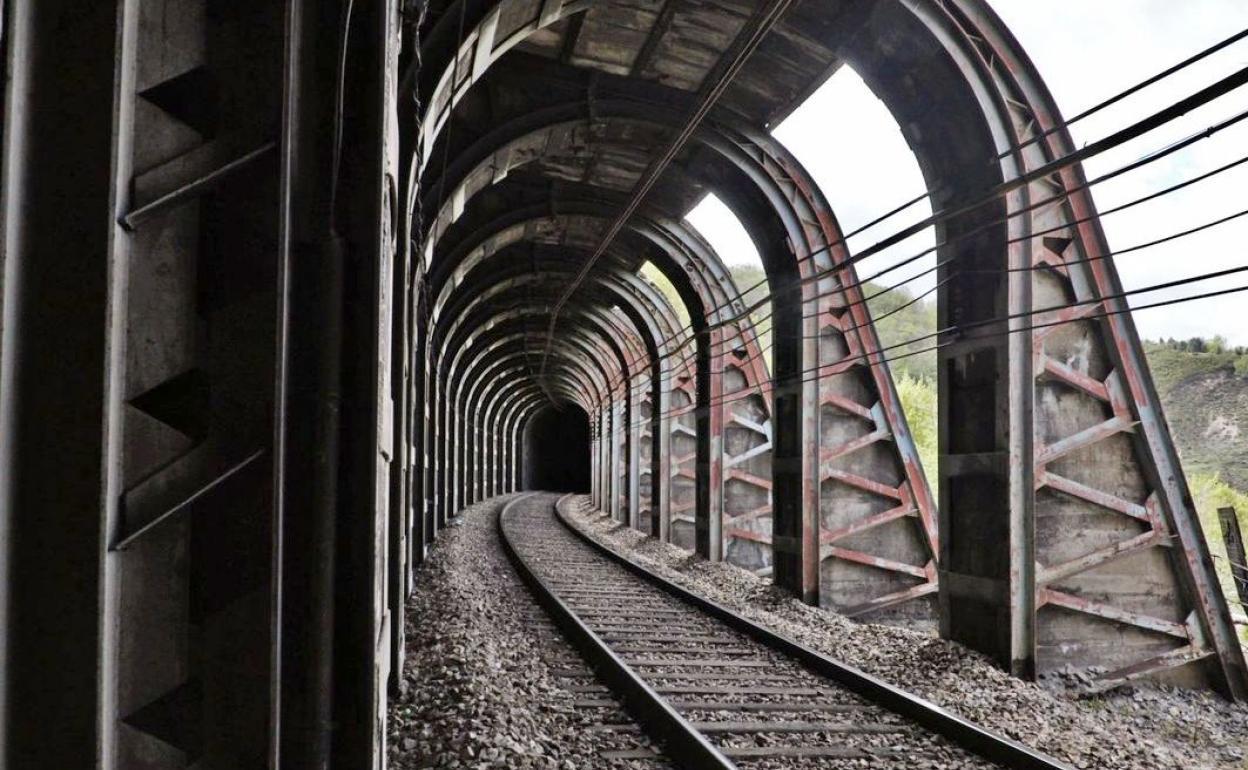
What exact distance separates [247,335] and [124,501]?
1.78 feet

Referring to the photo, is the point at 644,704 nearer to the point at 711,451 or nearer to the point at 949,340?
the point at 949,340

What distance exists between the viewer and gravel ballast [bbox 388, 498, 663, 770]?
4898mm

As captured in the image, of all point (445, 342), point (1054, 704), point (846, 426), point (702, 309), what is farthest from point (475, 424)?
point (1054, 704)

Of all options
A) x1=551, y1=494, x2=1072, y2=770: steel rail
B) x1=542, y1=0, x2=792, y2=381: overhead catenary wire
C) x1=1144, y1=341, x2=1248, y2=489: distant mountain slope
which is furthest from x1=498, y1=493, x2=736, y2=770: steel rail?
x1=1144, y1=341, x2=1248, y2=489: distant mountain slope

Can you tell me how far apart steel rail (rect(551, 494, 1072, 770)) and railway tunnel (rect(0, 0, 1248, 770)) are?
0.34ft

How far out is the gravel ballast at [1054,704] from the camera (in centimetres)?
547

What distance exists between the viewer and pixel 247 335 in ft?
7.43

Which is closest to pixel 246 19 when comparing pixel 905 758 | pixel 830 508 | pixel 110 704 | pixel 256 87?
pixel 256 87

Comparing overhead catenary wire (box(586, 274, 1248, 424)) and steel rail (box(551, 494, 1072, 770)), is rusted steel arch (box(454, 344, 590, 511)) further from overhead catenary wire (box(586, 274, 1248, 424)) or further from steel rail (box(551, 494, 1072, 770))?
steel rail (box(551, 494, 1072, 770))

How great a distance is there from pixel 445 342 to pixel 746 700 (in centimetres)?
1332

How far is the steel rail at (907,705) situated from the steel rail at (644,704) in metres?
1.62

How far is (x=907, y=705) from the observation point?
228 inches

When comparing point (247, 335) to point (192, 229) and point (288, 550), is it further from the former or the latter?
point (288, 550)

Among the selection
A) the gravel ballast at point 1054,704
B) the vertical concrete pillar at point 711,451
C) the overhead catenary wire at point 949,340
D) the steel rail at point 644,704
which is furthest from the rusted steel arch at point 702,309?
the steel rail at point 644,704
